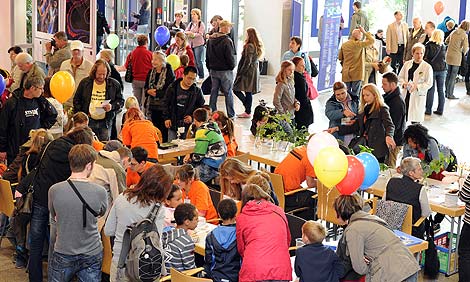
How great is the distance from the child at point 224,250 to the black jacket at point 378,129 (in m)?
3.67

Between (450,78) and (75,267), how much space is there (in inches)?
476

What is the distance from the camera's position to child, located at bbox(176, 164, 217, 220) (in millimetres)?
6934

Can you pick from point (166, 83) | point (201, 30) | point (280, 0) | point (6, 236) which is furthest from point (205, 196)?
point (280, 0)

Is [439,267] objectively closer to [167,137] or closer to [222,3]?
[167,137]

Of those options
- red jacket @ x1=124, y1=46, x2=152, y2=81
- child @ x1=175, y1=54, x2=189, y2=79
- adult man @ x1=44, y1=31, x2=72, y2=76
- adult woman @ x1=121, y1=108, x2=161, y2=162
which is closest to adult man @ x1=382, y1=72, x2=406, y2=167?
→ adult woman @ x1=121, y1=108, x2=161, y2=162

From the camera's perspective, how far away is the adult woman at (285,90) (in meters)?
10.7

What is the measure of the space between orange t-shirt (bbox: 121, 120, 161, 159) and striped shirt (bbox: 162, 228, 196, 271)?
279cm

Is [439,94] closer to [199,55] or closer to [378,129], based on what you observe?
[199,55]

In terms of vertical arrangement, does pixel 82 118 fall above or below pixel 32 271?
above

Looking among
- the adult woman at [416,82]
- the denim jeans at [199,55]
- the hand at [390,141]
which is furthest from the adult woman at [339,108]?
the denim jeans at [199,55]

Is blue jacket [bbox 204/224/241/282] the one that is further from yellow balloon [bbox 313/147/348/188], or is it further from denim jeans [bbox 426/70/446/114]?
denim jeans [bbox 426/70/446/114]

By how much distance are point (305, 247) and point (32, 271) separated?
246cm

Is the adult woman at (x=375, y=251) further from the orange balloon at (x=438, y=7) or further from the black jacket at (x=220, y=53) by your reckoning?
the orange balloon at (x=438, y=7)

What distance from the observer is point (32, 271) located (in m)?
6.83
